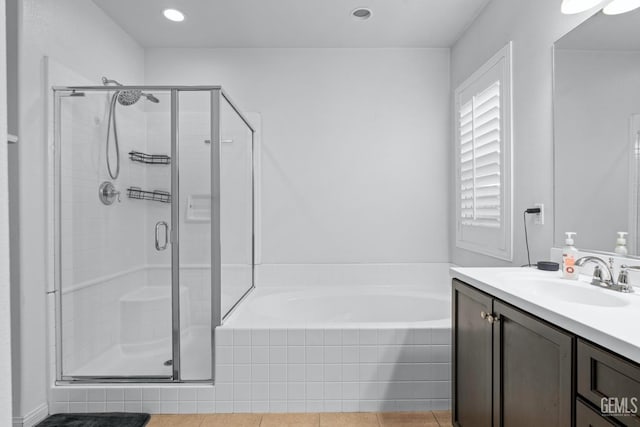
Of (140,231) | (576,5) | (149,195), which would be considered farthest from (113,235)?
(576,5)

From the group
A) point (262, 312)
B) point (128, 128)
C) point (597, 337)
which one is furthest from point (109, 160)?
point (597, 337)

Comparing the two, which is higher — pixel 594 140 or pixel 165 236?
pixel 594 140

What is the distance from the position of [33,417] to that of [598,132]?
303 cm

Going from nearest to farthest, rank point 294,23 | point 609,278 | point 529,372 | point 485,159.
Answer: point 529,372 → point 609,278 → point 485,159 → point 294,23

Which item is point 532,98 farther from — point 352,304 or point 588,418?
point 352,304

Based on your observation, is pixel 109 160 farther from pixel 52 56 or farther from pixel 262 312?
pixel 262 312

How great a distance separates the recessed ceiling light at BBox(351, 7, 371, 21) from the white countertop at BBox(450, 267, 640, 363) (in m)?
1.90

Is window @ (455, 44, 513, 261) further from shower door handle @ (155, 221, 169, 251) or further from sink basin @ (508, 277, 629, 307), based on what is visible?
shower door handle @ (155, 221, 169, 251)

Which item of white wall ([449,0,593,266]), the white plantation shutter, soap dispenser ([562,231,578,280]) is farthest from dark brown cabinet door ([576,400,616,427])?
the white plantation shutter

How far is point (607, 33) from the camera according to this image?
1548mm

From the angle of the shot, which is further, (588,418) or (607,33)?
(607,33)

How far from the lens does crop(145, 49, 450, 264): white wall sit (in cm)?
320

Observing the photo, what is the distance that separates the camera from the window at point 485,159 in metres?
2.31

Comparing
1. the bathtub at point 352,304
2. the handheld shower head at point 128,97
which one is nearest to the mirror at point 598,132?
the bathtub at point 352,304
